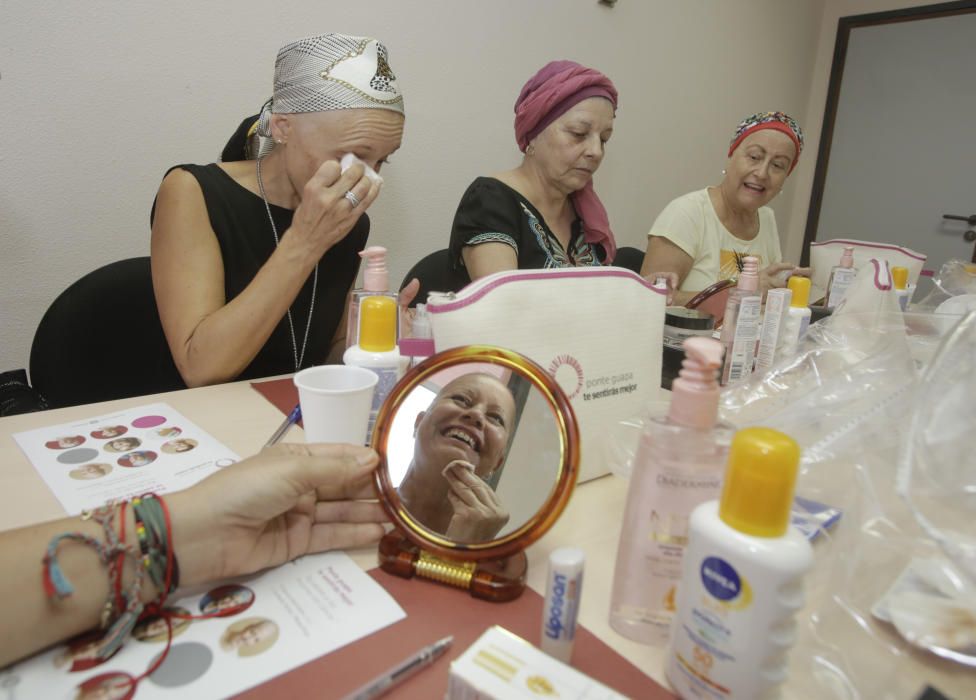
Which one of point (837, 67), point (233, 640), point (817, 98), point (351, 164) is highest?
point (837, 67)

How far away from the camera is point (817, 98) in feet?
12.1

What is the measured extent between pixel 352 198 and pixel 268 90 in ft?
2.57

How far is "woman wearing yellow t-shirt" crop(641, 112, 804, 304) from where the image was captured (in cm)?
192

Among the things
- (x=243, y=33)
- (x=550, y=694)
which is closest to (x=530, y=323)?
(x=550, y=694)

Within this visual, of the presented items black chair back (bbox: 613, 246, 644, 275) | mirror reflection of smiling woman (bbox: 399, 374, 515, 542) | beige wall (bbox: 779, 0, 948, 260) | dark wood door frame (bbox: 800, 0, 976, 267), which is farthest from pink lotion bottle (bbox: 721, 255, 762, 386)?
beige wall (bbox: 779, 0, 948, 260)

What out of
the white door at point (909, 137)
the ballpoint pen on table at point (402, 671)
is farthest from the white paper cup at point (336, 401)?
the white door at point (909, 137)

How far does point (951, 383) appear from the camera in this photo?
61 cm

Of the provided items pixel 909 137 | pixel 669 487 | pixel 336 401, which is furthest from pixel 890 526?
pixel 909 137

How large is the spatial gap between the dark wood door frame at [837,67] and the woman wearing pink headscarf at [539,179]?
2.21 meters

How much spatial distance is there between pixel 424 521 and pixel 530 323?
239 mm

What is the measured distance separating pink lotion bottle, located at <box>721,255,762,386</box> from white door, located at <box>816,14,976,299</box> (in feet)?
9.97

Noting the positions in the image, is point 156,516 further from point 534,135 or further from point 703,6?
point 703,6

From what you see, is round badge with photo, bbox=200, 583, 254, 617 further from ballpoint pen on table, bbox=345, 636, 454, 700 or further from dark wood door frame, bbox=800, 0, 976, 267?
dark wood door frame, bbox=800, 0, 976, 267

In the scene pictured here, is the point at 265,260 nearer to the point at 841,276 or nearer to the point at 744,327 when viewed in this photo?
the point at 744,327
